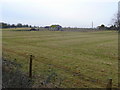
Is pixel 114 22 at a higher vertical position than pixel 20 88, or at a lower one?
higher

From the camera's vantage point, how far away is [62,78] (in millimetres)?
6512

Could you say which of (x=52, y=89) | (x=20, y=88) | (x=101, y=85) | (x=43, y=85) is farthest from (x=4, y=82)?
(x=101, y=85)

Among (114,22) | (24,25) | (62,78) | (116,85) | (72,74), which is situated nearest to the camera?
(116,85)

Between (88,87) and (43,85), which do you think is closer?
(43,85)

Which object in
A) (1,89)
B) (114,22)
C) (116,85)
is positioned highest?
(114,22)

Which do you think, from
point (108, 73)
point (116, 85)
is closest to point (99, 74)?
point (108, 73)

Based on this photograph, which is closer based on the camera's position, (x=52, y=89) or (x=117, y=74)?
(x=52, y=89)

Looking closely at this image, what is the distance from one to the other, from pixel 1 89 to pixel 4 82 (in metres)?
0.37

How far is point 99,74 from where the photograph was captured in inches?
295

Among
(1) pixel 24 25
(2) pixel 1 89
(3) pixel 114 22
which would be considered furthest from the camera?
(1) pixel 24 25

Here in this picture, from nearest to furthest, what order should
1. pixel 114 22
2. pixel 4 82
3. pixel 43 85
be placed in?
pixel 4 82, pixel 43 85, pixel 114 22

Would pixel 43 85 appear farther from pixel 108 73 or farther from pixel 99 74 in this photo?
pixel 108 73

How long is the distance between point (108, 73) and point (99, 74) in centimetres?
61

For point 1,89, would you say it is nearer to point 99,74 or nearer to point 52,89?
point 52,89
